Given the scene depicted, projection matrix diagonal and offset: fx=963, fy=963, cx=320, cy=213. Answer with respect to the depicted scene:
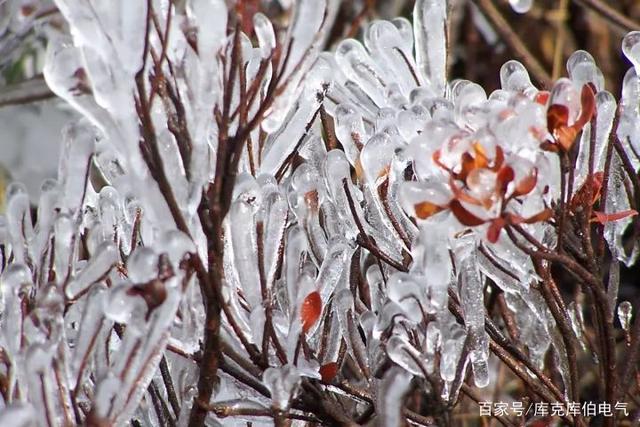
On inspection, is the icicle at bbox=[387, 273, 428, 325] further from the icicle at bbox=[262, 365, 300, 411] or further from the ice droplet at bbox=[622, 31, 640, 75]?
the ice droplet at bbox=[622, 31, 640, 75]

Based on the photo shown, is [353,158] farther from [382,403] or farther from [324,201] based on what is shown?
[382,403]

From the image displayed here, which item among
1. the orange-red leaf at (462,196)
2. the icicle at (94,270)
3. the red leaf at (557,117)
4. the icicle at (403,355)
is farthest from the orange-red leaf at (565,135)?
the icicle at (94,270)

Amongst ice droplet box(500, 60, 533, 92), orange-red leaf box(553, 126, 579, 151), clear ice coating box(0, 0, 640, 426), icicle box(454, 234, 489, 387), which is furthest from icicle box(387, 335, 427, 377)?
ice droplet box(500, 60, 533, 92)

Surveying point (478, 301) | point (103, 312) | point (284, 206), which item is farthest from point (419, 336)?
point (103, 312)

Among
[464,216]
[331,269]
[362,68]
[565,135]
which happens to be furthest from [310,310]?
[362,68]

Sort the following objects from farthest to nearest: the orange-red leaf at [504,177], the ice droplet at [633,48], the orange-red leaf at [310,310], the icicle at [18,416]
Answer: the ice droplet at [633,48]
the orange-red leaf at [310,310]
the orange-red leaf at [504,177]
the icicle at [18,416]

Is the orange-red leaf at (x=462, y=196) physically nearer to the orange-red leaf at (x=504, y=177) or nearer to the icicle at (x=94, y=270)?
the orange-red leaf at (x=504, y=177)
